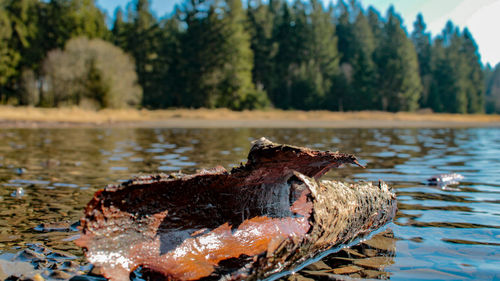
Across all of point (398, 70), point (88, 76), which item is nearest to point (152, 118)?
point (88, 76)

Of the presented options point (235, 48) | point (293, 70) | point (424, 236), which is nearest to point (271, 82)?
point (293, 70)

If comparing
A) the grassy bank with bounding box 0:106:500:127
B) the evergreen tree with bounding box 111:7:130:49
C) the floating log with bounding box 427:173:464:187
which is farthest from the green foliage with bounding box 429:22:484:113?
the floating log with bounding box 427:173:464:187

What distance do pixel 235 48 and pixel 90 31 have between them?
18.0m

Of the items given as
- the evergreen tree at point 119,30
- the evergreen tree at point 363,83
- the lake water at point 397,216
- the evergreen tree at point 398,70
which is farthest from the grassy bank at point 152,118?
the evergreen tree at point 119,30

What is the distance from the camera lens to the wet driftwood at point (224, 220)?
8.05 ft

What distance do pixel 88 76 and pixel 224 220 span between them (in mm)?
38861

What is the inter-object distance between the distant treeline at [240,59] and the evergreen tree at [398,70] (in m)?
0.13

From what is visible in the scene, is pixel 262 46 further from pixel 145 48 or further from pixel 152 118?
pixel 152 118

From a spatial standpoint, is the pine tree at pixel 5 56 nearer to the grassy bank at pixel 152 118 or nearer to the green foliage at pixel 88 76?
the green foliage at pixel 88 76

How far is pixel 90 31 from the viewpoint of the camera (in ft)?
176

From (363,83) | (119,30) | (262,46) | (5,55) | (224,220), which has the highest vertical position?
(119,30)

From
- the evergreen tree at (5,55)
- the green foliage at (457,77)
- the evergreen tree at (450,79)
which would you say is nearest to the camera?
the evergreen tree at (5,55)

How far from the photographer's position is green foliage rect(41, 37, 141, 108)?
38.1 meters

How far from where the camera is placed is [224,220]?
2.97 m
